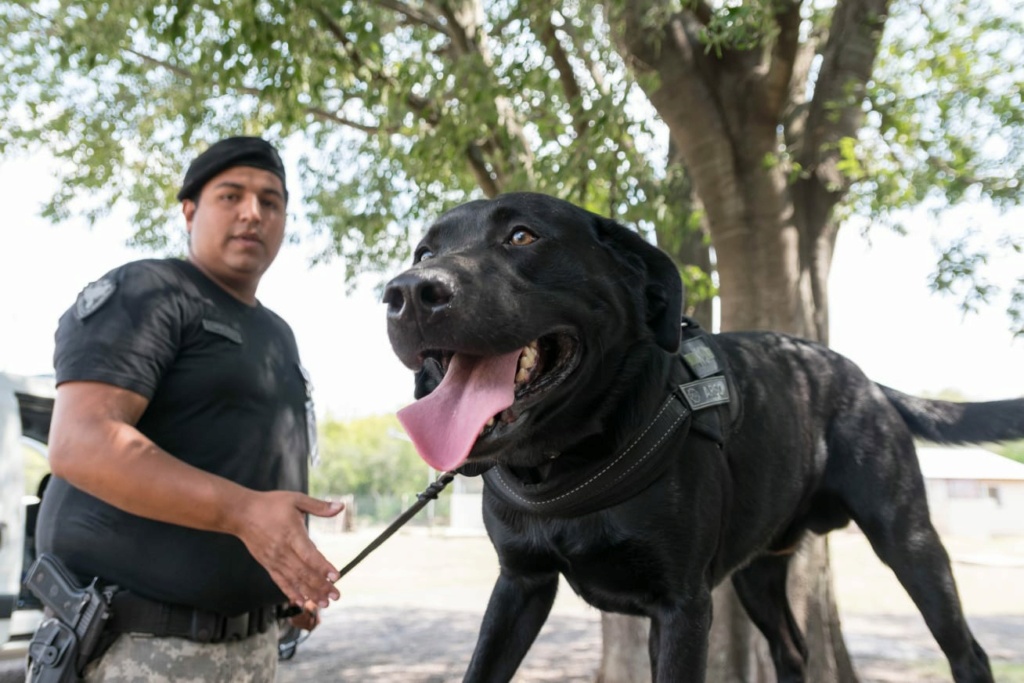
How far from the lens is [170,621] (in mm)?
2547

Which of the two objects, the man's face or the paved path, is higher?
the man's face

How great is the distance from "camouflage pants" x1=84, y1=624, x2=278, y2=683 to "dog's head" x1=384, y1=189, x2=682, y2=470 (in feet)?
4.11

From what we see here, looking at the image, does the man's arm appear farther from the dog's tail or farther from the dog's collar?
the dog's tail

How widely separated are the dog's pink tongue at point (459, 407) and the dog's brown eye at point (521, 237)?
12.7 inches

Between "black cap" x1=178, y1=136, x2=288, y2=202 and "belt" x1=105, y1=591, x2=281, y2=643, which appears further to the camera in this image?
"black cap" x1=178, y1=136, x2=288, y2=202

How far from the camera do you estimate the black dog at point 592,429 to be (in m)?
1.70

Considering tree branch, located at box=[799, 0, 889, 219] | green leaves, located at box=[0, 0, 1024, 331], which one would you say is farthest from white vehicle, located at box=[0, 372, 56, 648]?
tree branch, located at box=[799, 0, 889, 219]

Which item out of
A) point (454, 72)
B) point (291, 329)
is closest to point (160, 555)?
point (291, 329)

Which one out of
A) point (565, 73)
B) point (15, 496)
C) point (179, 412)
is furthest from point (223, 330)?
point (565, 73)

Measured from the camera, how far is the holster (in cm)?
237

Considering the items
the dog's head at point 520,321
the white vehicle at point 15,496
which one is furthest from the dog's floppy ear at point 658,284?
the white vehicle at point 15,496

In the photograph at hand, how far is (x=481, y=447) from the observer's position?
1.68 meters

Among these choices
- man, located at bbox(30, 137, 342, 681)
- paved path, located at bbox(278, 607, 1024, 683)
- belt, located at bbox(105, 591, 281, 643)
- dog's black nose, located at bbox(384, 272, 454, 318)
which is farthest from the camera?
paved path, located at bbox(278, 607, 1024, 683)

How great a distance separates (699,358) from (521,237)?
65 cm
